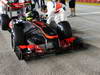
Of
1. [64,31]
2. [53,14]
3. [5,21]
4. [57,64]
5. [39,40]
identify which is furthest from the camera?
[5,21]

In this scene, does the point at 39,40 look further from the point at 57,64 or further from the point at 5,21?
the point at 5,21

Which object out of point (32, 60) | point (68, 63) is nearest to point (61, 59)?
point (68, 63)

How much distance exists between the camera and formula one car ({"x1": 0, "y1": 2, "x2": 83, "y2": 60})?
18.6ft

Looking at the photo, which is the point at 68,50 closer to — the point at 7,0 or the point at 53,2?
the point at 53,2

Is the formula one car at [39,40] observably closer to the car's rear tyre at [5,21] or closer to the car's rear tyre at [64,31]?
the car's rear tyre at [64,31]

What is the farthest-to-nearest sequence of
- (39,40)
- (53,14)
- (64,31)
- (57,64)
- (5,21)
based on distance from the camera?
(5,21)
(53,14)
(64,31)
(39,40)
(57,64)

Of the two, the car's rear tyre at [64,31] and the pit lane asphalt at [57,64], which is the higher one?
the car's rear tyre at [64,31]

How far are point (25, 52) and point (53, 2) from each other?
9.85 ft

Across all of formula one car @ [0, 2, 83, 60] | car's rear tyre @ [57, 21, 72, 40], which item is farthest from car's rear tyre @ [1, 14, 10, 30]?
car's rear tyre @ [57, 21, 72, 40]

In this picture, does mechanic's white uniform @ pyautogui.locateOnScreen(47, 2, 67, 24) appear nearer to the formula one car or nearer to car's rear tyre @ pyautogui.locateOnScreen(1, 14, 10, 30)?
the formula one car

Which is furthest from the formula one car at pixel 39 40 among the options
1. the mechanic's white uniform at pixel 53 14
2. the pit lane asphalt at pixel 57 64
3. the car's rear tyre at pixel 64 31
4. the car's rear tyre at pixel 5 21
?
the car's rear tyre at pixel 5 21

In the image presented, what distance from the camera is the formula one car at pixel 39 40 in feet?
18.6

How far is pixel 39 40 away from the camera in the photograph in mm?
6105

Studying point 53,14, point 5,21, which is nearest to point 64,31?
point 53,14
